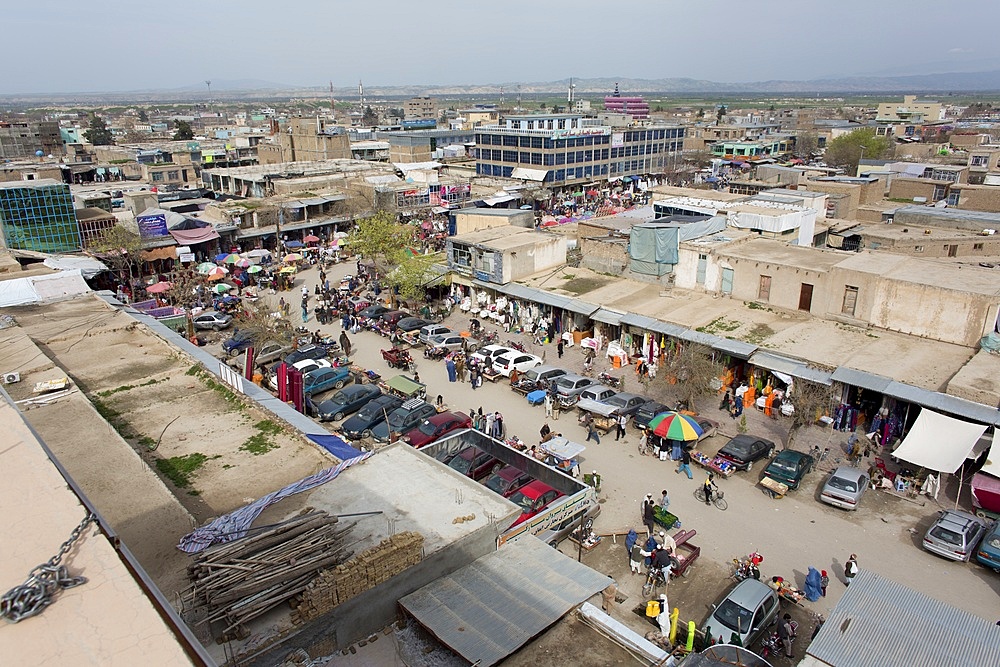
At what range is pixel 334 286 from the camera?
34500 mm

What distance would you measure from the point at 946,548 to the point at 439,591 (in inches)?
432

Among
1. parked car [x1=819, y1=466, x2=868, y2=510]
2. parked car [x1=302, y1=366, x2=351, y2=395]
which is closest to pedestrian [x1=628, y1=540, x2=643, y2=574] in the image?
parked car [x1=819, y1=466, x2=868, y2=510]

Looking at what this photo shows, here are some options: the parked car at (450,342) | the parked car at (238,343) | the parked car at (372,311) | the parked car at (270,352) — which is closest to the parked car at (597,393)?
the parked car at (450,342)

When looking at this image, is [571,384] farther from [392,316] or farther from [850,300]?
[392,316]

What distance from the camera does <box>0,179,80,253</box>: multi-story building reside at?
32.6 meters

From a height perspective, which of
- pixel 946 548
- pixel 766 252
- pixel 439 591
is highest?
pixel 766 252

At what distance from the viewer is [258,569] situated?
9094 mm

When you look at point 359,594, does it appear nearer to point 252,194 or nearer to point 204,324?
point 204,324

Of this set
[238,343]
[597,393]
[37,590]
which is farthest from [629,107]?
[37,590]

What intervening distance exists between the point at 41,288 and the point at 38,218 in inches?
460

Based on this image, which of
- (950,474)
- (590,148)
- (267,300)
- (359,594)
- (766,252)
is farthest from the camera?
(590,148)

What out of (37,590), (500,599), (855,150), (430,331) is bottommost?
(430,331)

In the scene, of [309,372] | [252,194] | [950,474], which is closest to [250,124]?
[252,194]

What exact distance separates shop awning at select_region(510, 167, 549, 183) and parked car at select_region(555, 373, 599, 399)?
36904 millimetres
